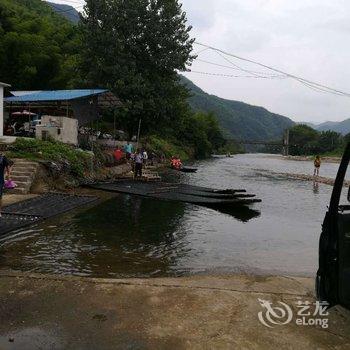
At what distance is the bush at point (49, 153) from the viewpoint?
16.9 m

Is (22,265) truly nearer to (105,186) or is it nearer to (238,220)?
(238,220)

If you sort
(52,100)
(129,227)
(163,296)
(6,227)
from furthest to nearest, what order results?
(52,100)
(129,227)
(6,227)
(163,296)

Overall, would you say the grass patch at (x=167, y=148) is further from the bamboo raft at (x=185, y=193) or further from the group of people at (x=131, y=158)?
the bamboo raft at (x=185, y=193)

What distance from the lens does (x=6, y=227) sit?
9.53 metres

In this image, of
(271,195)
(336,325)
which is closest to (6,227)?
(336,325)

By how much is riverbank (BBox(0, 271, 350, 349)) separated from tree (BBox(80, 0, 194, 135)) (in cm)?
2693

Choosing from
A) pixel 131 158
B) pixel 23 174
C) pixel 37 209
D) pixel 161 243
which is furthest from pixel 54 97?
pixel 161 243

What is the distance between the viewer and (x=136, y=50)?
33000mm

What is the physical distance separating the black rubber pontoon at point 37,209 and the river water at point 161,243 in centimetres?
33

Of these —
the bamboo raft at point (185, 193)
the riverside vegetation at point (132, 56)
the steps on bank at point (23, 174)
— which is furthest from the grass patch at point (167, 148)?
the steps on bank at point (23, 174)

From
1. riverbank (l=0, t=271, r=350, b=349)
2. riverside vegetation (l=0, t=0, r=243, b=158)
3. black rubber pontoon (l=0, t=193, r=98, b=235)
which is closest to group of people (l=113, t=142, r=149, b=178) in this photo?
riverside vegetation (l=0, t=0, r=243, b=158)

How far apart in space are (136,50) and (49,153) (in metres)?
18.2

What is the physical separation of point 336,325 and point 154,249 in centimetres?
497

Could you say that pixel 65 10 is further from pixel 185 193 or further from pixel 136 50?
pixel 185 193
